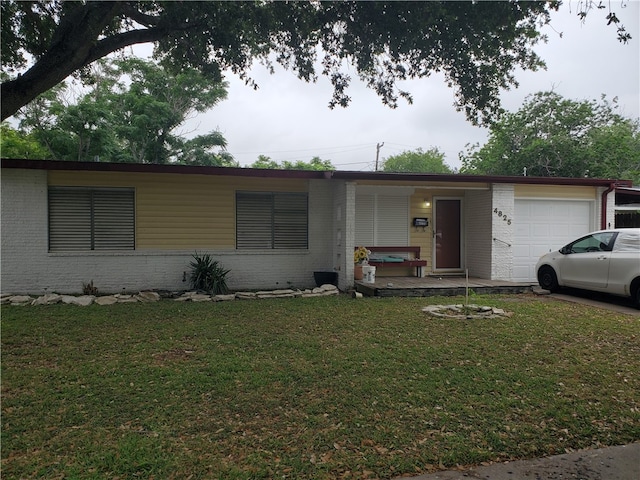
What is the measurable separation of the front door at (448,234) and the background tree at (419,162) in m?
38.4

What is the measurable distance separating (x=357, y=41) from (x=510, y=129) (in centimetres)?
2333

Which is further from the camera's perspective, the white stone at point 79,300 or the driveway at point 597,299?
the white stone at point 79,300

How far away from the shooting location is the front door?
12.6 metres

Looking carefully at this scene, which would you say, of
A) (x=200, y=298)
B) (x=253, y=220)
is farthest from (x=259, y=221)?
(x=200, y=298)

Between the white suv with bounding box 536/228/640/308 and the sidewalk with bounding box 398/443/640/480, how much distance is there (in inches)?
247

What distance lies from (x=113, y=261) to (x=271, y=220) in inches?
148

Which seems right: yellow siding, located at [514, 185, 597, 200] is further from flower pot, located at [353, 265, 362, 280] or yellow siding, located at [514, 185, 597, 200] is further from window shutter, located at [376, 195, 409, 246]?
flower pot, located at [353, 265, 362, 280]

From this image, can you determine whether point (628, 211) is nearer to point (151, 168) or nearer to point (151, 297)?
point (151, 168)

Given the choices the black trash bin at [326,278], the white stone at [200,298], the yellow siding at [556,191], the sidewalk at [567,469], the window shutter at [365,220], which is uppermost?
the yellow siding at [556,191]

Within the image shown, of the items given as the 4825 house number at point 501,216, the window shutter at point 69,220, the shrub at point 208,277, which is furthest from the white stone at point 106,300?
the 4825 house number at point 501,216

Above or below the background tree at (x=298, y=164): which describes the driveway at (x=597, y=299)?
below

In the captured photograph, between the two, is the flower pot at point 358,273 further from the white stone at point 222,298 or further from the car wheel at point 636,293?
the car wheel at point 636,293

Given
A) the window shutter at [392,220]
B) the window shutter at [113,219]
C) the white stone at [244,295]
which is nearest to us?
the white stone at [244,295]

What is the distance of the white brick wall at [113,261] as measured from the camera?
9461 mm
